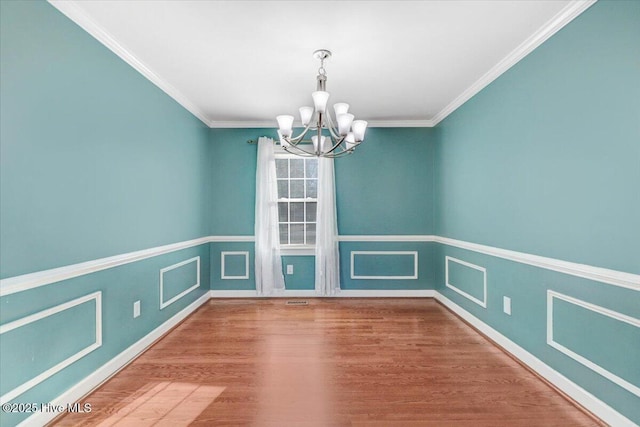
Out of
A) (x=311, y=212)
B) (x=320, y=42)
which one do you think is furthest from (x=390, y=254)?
(x=320, y=42)

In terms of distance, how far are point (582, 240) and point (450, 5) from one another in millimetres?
1651

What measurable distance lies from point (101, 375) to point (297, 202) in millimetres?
3044

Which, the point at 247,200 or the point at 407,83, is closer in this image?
the point at 407,83

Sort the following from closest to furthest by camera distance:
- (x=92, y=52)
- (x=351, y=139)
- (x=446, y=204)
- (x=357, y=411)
→ (x=357, y=411)
(x=92, y=52)
(x=351, y=139)
(x=446, y=204)

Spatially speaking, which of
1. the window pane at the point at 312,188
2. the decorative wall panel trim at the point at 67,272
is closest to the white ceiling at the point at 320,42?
the window pane at the point at 312,188

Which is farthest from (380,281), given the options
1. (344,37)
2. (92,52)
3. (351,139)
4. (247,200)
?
(92,52)

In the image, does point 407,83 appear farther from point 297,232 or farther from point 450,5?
point 297,232

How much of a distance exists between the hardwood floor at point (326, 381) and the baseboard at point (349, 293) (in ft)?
3.35

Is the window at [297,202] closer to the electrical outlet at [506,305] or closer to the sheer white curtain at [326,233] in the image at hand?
the sheer white curtain at [326,233]

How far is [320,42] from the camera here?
254 cm

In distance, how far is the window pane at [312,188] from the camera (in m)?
4.84

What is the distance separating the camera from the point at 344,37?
246cm

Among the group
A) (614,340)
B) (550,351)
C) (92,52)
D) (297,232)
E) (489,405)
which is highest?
(92,52)

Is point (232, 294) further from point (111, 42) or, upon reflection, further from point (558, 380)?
point (558, 380)
